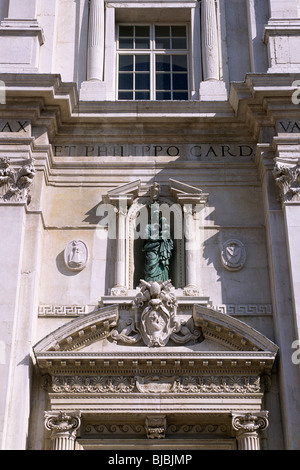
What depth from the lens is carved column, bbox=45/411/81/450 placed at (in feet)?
45.6

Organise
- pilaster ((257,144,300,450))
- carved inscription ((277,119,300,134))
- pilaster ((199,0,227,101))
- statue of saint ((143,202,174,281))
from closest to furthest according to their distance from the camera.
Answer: pilaster ((257,144,300,450)), statue of saint ((143,202,174,281)), carved inscription ((277,119,300,134)), pilaster ((199,0,227,101))

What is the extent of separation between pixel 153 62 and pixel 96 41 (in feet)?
4.21

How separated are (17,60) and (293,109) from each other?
213 inches

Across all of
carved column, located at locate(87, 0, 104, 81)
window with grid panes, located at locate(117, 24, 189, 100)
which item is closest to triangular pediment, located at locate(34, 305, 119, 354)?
window with grid panes, located at locate(117, 24, 189, 100)

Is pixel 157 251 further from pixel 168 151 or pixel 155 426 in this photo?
pixel 155 426

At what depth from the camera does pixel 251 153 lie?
1678 cm

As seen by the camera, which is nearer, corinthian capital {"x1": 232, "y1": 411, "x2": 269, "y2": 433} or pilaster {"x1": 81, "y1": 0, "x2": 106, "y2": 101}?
corinthian capital {"x1": 232, "y1": 411, "x2": 269, "y2": 433}

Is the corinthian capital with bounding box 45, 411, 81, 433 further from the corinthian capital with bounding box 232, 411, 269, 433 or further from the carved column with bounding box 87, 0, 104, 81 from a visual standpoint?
the carved column with bounding box 87, 0, 104, 81

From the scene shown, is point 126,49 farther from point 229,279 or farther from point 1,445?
point 1,445

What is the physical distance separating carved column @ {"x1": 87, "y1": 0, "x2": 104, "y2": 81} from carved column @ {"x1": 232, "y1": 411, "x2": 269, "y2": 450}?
7479mm

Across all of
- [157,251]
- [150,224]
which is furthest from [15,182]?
[157,251]

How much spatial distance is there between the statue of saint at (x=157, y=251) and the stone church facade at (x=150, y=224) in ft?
0.12

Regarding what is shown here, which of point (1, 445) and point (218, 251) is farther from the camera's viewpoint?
point (218, 251)
